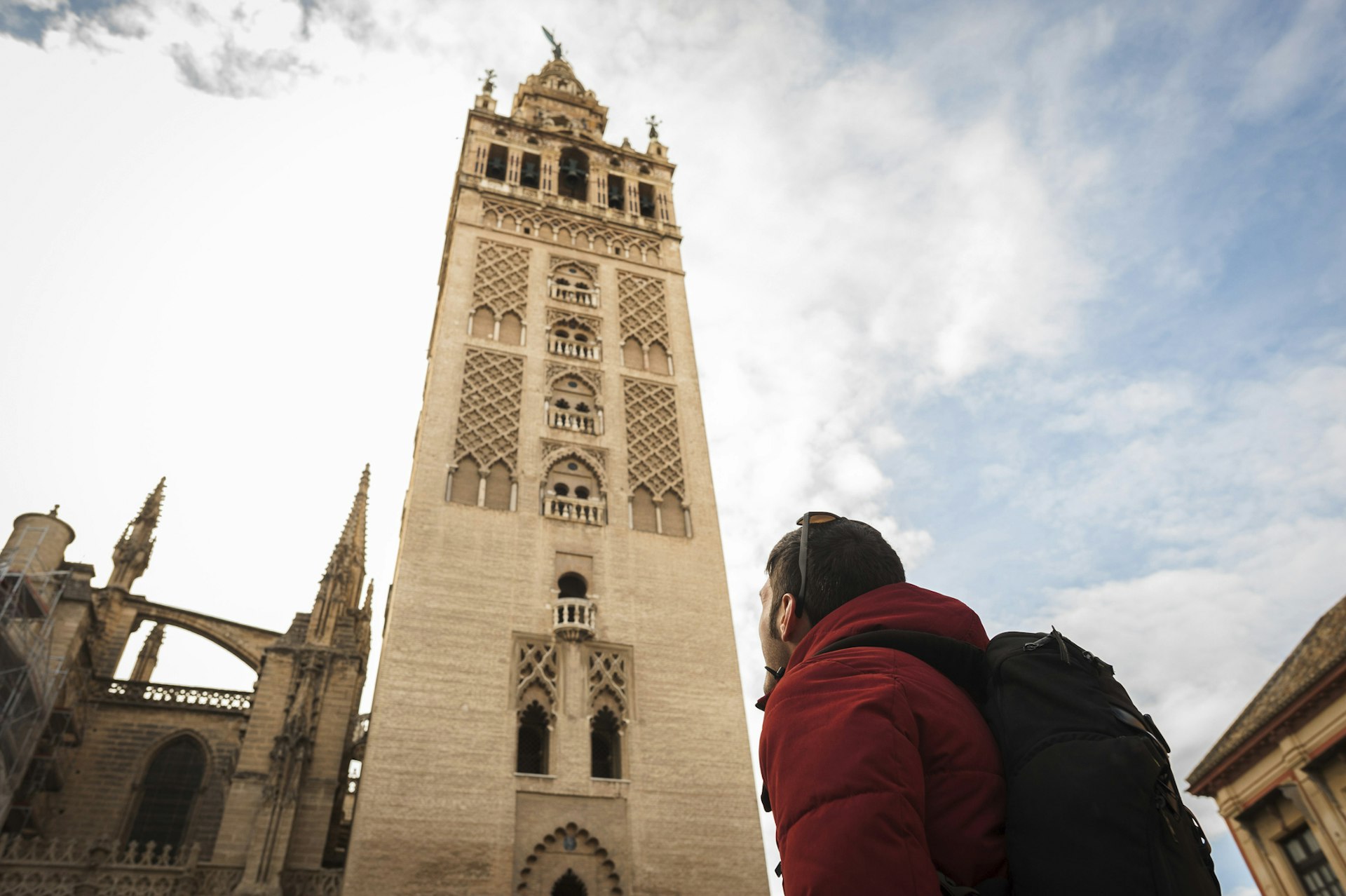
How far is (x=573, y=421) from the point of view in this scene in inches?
669

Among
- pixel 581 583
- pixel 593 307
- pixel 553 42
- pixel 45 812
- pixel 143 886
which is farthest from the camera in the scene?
pixel 553 42

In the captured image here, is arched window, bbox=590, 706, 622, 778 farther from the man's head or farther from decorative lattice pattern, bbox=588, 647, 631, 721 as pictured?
the man's head

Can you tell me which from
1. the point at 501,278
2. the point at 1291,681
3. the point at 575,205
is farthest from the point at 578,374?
the point at 1291,681

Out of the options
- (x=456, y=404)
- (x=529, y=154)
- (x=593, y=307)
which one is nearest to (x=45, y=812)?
(x=456, y=404)

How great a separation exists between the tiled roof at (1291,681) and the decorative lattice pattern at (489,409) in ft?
40.2

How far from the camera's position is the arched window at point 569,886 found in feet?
37.3

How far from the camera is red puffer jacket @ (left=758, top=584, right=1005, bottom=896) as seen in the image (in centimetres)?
133

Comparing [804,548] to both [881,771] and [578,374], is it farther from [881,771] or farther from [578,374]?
[578,374]

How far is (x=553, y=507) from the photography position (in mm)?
15320

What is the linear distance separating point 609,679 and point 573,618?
1091mm

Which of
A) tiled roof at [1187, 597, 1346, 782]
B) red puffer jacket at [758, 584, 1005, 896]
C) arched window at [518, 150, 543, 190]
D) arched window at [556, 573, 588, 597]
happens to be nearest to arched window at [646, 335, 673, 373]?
arched window at [556, 573, 588, 597]

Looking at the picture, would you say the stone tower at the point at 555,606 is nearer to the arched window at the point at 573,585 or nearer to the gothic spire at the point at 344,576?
the arched window at the point at 573,585

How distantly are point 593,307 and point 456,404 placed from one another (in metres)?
4.50

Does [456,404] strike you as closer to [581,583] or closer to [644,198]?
[581,583]
